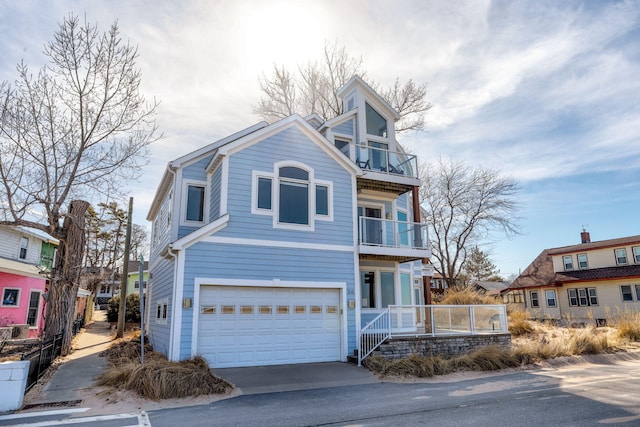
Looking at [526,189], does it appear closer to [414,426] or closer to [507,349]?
[507,349]

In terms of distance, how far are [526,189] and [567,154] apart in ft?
38.8

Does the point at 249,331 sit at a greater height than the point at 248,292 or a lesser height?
lesser

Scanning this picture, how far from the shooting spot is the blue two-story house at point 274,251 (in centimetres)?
1130

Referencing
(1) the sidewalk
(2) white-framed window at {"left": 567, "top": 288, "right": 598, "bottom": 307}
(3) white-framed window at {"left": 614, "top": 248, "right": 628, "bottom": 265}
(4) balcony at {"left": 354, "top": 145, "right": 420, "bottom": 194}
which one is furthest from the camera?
(2) white-framed window at {"left": 567, "top": 288, "right": 598, "bottom": 307}

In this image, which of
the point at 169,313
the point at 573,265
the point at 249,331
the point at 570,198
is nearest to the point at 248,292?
the point at 249,331

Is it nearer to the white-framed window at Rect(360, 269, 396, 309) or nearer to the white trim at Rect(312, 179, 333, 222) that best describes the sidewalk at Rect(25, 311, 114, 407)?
the white trim at Rect(312, 179, 333, 222)

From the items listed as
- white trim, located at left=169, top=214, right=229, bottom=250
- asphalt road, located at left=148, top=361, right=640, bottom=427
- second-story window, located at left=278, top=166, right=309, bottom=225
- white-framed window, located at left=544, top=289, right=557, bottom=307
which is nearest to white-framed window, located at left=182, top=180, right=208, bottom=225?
white trim, located at left=169, top=214, right=229, bottom=250

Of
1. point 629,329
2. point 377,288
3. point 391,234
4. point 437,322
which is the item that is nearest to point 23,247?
point 377,288

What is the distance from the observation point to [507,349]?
13.4 m

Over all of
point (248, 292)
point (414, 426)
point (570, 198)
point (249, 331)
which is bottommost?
point (414, 426)

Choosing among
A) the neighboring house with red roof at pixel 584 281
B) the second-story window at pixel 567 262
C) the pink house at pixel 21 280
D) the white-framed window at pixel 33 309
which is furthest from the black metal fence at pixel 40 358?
the second-story window at pixel 567 262

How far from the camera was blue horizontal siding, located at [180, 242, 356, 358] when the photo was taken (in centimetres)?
1111

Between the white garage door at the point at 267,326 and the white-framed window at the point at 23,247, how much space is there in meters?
19.5

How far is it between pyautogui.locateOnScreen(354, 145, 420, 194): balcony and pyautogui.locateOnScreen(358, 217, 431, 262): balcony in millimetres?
1555
